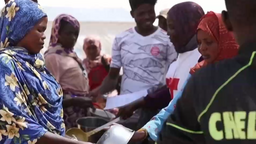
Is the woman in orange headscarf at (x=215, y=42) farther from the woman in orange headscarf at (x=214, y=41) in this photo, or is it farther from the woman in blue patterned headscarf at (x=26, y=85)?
the woman in blue patterned headscarf at (x=26, y=85)

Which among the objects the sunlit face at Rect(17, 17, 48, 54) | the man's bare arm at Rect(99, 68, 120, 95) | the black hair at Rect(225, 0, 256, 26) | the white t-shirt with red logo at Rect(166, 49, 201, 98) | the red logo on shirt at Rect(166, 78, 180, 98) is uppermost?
the black hair at Rect(225, 0, 256, 26)

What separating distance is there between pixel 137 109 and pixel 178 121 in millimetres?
2311

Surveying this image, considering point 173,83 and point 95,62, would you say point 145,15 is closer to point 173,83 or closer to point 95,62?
point 173,83

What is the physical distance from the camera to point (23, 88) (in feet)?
7.30

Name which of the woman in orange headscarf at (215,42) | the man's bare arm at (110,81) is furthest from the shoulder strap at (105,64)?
the woman in orange headscarf at (215,42)

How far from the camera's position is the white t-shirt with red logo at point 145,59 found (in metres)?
3.79

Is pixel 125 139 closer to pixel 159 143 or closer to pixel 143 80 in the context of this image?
pixel 159 143

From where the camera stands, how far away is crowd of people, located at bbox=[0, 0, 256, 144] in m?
1.23

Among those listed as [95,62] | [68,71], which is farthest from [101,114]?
[95,62]

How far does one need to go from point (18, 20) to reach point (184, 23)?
1.03m

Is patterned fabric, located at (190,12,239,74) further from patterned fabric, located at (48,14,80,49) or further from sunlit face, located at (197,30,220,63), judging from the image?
patterned fabric, located at (48,14,80,49)

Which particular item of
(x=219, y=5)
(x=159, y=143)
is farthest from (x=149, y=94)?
(x=219, y=5)

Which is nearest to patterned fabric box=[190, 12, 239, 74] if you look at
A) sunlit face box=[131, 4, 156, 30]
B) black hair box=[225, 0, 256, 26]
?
black hair box=[225, 0, 256, 26]

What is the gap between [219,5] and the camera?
6328 mm
